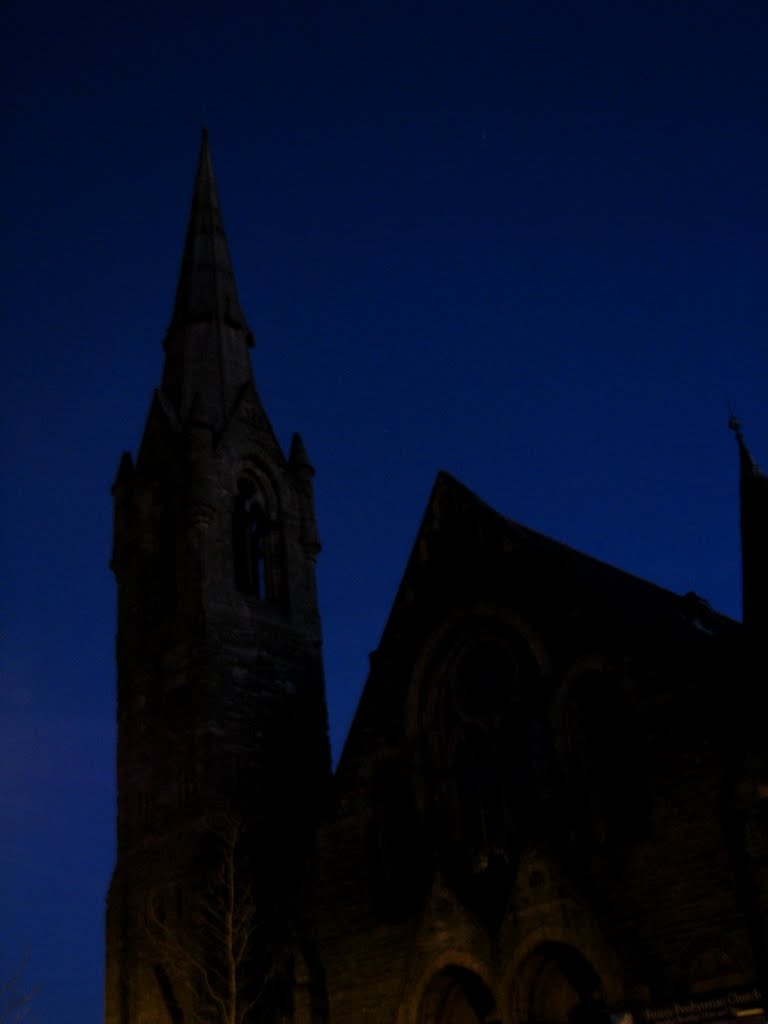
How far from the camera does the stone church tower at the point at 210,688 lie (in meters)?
23.8

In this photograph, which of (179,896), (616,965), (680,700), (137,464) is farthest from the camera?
(137,464)

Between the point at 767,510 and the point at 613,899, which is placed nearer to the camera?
the point at 613,899

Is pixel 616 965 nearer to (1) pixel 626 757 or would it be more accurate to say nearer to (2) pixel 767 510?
(1) pixel 626 757

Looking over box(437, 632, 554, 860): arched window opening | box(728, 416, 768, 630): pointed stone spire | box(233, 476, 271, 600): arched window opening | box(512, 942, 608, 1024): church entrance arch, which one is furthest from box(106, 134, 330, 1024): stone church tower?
box(728, 416, 768, 630): pointed stone spire

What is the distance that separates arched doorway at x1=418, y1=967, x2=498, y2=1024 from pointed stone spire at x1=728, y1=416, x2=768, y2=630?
27.4 ft

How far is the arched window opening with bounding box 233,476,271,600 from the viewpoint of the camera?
97.0 feet

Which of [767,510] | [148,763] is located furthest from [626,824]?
[148,763]

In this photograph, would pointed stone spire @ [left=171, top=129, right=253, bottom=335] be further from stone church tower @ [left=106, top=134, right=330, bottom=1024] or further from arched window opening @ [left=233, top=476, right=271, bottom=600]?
arched window opening @ [left=233, top=476, right=271, bottom=600]

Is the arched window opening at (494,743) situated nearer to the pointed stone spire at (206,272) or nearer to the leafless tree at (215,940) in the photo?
the leafless tree at (215,940)

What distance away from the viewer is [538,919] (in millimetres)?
18984

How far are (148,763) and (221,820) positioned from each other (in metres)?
2.98

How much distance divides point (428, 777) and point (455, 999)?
13.1 ft

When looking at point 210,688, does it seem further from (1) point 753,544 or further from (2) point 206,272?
(2) point 206,272

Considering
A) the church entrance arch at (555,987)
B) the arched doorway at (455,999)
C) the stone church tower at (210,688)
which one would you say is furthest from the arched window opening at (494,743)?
the stone church tower at (210,688)
